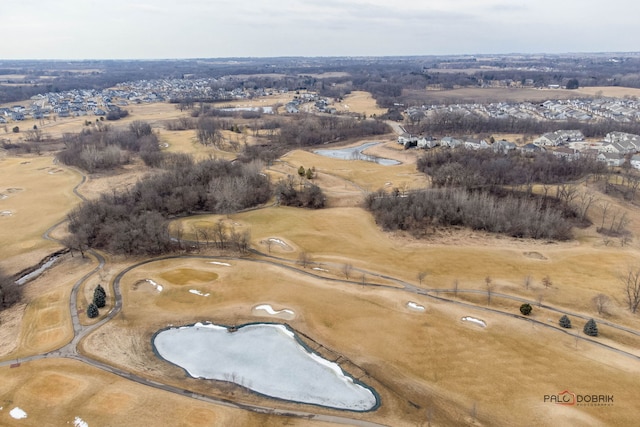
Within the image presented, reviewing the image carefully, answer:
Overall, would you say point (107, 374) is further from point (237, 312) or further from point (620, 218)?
point (620, 218)

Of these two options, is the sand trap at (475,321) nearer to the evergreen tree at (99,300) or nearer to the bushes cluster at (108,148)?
the evergreen tree at (99,300)

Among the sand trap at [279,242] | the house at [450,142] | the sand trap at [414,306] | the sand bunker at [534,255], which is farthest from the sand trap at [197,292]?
the house at [450,142]

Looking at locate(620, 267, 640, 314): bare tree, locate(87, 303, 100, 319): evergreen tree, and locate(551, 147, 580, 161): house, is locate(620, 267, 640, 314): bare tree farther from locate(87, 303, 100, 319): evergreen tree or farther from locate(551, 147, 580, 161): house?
locate(87, 303, 100, 319): evergreen tree

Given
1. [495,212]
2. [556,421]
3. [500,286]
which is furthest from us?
[495,212]

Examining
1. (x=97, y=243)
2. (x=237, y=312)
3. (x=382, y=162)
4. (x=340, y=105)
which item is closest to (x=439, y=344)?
(x=237, y=312)

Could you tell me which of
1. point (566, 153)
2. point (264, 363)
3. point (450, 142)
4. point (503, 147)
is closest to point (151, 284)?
point (264, 363)

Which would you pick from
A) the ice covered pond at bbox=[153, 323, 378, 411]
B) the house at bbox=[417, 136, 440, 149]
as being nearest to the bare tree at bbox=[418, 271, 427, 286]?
the ice covered pond at bbox=[153, 323, 378, 411]

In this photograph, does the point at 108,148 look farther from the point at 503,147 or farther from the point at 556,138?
the point at 556,138
